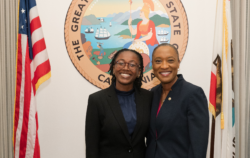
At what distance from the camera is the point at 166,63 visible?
1.49m

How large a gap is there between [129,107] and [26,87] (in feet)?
3.95

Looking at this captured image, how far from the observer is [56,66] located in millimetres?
2549

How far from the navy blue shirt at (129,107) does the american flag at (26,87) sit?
1065 millimetres

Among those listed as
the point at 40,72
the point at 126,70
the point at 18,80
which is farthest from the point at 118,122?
the point at 18,80

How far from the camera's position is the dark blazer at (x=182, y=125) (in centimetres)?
133

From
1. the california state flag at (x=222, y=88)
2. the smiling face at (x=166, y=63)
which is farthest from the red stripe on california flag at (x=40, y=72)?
the california state flag at (x=222, y=88)

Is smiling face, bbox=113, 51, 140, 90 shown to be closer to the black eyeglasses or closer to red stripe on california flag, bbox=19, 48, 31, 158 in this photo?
the black eyeglasses

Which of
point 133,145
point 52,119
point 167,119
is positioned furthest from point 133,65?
point 52,119

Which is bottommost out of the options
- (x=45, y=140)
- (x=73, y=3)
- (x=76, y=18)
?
(x=45, y=140)

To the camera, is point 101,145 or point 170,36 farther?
point 170,36

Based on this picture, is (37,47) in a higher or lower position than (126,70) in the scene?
higher

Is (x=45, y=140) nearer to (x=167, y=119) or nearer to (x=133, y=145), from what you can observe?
(x=133, y=145)

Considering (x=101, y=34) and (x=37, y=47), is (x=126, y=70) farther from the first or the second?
(x=37, y=47)

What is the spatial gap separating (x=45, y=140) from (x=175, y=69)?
78.6 inches
